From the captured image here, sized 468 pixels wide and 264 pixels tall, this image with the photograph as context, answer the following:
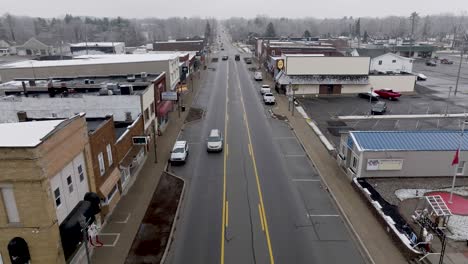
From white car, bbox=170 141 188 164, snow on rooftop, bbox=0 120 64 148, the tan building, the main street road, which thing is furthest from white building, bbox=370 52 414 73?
snow on rooftop, bbox=0 120 64 148

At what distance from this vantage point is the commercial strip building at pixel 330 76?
62.9 meters

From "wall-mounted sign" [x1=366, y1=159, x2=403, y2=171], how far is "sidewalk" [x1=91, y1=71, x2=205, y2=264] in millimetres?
17791

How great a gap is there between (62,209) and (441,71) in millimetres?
104635

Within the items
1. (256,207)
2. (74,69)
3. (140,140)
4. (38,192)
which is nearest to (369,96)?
(256,207)

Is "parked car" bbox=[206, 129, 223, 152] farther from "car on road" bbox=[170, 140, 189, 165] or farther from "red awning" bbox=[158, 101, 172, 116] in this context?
"red awning" bbox=[158, 101, 172, 116]

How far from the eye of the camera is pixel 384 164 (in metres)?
29.1

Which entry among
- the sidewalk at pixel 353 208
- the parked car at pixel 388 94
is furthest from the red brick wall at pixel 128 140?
the parked car at pixel 388 94

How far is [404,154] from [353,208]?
728 centimetres

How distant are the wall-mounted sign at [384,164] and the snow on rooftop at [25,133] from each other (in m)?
23.1

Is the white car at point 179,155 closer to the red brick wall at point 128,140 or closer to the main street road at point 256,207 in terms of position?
the main street road at point 256,207

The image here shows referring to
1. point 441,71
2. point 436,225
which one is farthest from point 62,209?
point 441,71

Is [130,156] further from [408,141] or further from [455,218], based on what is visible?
[455,218]

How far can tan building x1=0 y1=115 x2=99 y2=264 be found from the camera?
1638 cm

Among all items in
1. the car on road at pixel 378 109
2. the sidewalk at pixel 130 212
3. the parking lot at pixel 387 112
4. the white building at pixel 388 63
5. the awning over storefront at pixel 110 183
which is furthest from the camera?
the white building at pixel 388 63
